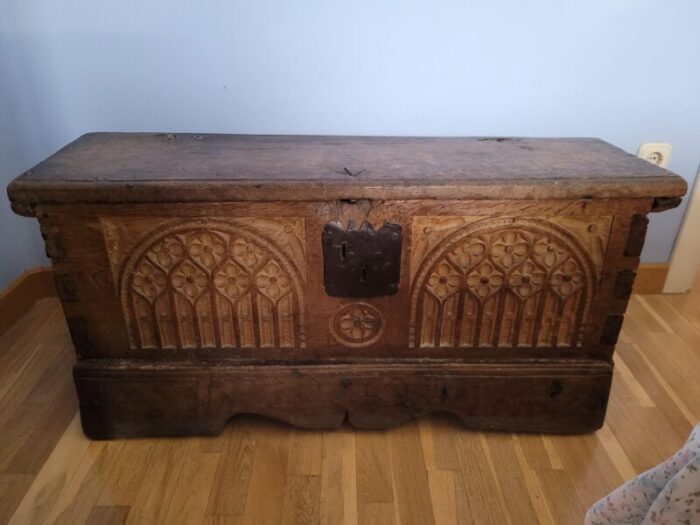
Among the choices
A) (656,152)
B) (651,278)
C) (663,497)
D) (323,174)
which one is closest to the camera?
(663,497)

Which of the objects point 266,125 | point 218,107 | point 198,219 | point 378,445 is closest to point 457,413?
point 378,445

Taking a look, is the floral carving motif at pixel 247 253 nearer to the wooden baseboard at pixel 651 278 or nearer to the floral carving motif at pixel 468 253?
the floral carving motif at pixel 468 253

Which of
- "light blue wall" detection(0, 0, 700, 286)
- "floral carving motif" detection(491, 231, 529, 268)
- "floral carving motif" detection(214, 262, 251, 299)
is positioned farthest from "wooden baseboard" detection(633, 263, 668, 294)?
"floral carving motif" detection(214, 262, 251, 299)

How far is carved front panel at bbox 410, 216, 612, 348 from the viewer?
3.81 feet

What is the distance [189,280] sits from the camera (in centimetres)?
119

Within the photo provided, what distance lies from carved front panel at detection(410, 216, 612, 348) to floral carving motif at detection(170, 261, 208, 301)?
47 centimetres

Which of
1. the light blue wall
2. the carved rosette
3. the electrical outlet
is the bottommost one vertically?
the carved rosette

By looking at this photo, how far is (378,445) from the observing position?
1.34m

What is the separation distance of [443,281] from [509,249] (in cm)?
16

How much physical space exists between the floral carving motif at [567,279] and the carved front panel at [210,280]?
1.89 ft

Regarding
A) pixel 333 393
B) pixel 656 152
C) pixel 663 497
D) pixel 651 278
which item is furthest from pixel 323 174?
pixel 651 278

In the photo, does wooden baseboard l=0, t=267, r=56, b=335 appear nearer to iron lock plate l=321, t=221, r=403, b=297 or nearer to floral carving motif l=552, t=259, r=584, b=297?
iron lock plate l=321, t=221, r=403, b=297

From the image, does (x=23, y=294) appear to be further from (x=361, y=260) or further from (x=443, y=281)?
(x=443, y=281)

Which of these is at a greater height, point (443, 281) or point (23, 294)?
point (443, 281)
